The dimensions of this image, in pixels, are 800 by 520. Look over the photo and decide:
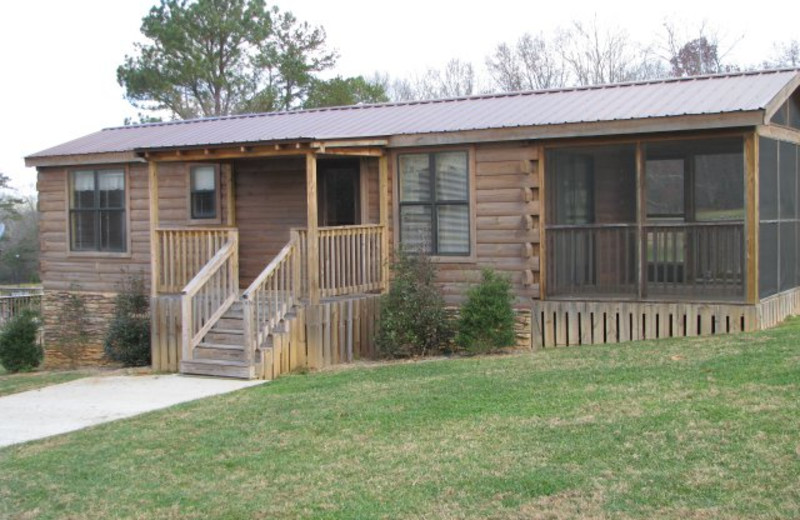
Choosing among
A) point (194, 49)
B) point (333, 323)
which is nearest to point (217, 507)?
point (333, 323)

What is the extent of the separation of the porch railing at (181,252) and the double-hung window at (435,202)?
2639mm

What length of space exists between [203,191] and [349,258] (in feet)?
14.2

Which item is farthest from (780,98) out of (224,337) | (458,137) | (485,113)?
(224,337)

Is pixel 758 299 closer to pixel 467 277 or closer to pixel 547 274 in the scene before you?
pixel 547 274

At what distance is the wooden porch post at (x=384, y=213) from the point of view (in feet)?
49.0

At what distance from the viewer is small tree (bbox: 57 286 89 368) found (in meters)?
18.7

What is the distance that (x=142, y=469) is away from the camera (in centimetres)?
818

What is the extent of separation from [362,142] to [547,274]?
3078mm

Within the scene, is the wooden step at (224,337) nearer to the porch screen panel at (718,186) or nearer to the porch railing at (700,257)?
the porch railing at (700,257)

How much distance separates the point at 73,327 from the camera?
61.6 ft

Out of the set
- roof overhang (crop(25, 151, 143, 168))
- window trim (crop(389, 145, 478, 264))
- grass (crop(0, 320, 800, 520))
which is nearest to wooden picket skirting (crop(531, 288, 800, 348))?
window trim (crop(389, 145, 478, 264))

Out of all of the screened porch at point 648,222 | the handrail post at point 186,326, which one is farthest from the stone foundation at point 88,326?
the screened porch at point 648,222

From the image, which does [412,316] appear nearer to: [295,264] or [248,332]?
[295,264]

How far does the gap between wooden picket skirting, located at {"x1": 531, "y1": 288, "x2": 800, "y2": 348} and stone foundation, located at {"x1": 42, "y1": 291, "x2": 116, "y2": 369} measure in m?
8.13
